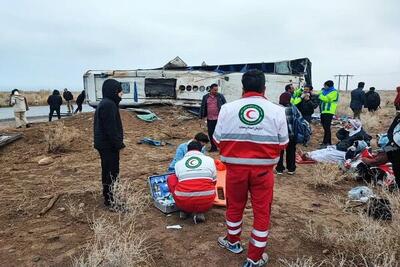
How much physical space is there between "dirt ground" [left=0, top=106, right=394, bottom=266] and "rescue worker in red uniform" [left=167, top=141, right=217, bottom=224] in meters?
0.24

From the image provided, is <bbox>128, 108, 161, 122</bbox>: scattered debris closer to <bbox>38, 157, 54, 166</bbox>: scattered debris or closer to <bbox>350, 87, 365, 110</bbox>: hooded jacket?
<bbox>38, 157, 54, 166</bbox>: scattered debris

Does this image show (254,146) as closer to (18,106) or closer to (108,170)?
(108,170)

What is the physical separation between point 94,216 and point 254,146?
260 centimetres

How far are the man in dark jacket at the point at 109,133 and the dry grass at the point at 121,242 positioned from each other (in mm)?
214

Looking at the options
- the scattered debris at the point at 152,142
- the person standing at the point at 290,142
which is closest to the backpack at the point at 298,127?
the person standing at the point at 290,142

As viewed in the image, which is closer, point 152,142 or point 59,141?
point 59,141

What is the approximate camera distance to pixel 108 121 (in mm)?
5020

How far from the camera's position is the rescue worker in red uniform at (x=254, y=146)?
3488 millimetres

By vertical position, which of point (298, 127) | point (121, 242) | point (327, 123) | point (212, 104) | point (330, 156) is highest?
point (212, 104)

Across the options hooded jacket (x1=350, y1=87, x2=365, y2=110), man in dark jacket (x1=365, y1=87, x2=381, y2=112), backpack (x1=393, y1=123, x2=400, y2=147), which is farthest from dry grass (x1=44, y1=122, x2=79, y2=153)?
man in dark jacket (x1=365, y1=87, x2=381, y2=112)

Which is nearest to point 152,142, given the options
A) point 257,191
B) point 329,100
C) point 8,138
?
point 8,138

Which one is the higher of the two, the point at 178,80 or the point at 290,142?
the point at 178,80

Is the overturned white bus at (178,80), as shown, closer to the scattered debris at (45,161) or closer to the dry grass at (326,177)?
the scattered debris at (45,161)

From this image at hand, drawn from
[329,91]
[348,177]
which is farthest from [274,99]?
[348,177]
